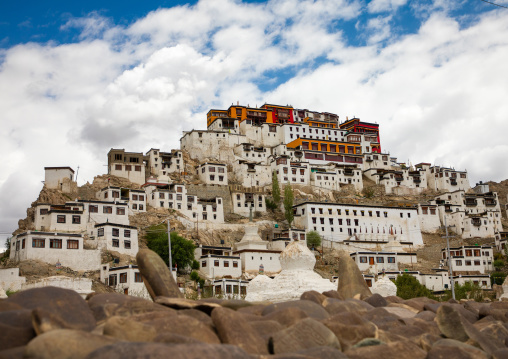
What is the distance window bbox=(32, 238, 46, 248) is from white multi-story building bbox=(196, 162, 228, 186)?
122 feet

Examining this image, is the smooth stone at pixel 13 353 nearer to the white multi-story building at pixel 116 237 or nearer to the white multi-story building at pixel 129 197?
the white multi-story building at pixel 116 237

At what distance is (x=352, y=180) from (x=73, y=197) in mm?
49398

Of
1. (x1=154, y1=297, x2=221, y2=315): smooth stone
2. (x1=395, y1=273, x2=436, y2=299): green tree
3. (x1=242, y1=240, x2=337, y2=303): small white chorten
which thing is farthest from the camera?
(x1=395, y1=273, x2=436, y2=299): green tree

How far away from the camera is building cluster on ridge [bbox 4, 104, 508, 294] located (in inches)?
2544

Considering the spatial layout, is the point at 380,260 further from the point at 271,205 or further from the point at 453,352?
the point at 453,352

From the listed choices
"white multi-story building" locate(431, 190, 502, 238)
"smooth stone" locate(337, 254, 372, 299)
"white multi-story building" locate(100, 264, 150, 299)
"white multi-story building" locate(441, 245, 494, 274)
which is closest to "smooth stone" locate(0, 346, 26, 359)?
"smooth stone" locate(337, 254, 372, 299)

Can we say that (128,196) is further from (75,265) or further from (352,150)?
(352,150)

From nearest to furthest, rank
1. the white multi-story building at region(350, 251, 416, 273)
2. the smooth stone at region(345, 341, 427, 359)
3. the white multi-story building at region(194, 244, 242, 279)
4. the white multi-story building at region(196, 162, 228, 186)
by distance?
the smooth stone at region(345, 341, 427, 359)
the white multi-story building at region(194, 244, 242, 279)
the white multi-story building at region(350, 251, 416, 273)
the white multi-story building at region(196, 162, 228, 186)

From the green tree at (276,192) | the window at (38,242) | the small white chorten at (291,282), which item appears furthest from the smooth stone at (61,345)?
the green tree at (276,192)

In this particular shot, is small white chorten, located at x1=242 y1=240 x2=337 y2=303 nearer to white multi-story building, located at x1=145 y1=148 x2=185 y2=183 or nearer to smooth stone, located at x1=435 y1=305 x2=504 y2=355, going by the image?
smooth stone, located at x1=435 y1=305 x2=504 y2=355

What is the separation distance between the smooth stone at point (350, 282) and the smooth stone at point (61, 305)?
11.7 metres

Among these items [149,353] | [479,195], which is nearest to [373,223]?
[479,195]

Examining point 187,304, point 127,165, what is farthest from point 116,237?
point 187,304

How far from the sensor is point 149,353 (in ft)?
26.8
